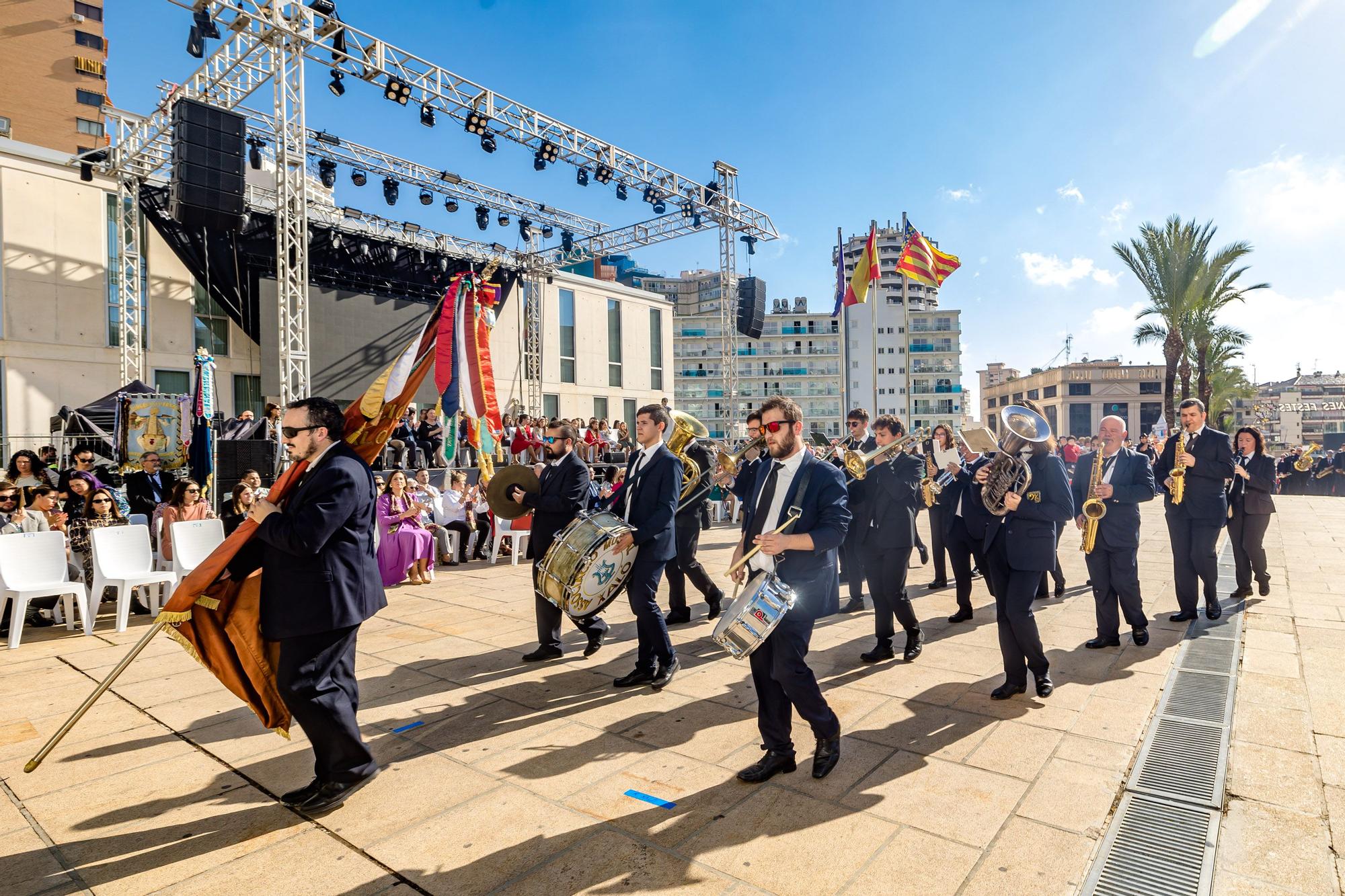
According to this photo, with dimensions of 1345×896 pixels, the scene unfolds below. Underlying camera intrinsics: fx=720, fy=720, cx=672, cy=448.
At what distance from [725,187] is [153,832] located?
20.7 m

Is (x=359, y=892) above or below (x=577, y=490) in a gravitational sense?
below

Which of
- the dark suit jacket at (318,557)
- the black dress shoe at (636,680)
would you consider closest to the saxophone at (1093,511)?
the black dress shoe at (636,680)

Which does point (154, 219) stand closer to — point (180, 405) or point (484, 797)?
point (180, 405)

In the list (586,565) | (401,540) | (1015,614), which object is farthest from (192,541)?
Answer: (1015,614)

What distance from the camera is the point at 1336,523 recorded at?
47.6ft

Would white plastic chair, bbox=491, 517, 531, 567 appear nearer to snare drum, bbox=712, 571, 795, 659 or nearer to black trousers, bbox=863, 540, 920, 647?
black trousers, bbox=863, 540, 920, 647

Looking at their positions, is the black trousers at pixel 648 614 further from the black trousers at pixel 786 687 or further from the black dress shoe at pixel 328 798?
the black dress shoe at pixel 328 798

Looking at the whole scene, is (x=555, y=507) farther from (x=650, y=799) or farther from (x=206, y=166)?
(x=206, y=166)

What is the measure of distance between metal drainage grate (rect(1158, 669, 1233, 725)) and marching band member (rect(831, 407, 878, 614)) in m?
2.16

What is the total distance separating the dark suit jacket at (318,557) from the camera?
316 centimetres

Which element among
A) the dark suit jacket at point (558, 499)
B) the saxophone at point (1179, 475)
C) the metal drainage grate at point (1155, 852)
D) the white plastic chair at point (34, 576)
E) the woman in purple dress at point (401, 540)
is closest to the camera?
the metal drainage grate at point (1155, 852)

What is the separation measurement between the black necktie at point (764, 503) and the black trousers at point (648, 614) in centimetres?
128

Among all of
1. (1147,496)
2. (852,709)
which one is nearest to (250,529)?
(852,709)

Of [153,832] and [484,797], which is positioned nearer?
[153,832]
